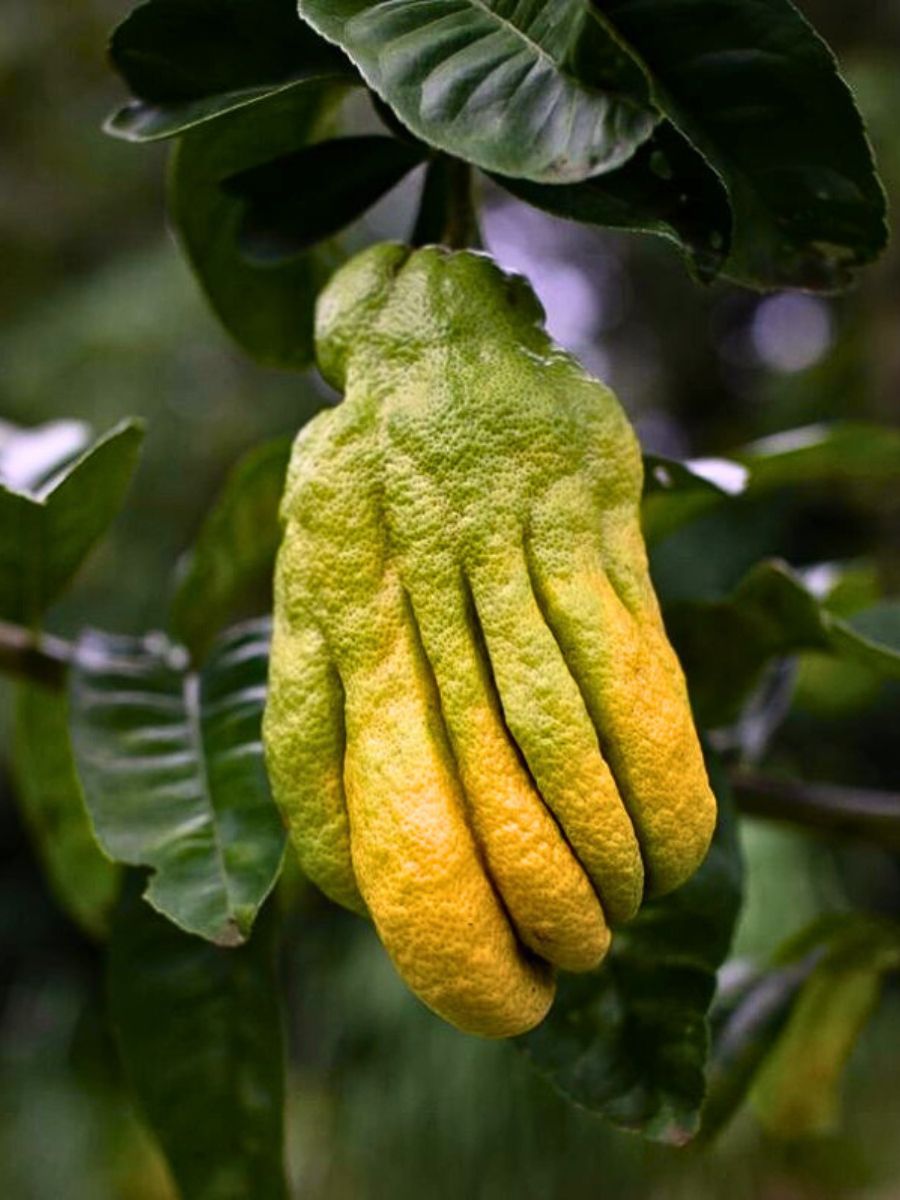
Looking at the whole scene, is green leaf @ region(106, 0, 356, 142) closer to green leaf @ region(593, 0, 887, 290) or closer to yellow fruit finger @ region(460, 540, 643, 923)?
green leaf @ region(593, 0, 887, 290)

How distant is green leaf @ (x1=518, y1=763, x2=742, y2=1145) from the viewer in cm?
51

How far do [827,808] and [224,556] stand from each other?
13.8 inches

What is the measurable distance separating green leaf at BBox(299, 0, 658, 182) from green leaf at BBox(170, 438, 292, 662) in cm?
30

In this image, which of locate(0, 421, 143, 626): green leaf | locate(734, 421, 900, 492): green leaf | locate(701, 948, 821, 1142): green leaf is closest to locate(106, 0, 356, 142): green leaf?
locate(0, 421, 143, 626): green leaf

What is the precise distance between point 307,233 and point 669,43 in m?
0.18

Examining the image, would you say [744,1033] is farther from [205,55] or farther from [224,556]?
[205,55]

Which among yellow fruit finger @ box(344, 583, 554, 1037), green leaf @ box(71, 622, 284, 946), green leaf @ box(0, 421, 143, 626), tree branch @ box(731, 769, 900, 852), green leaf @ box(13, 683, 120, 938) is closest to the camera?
yellow fruit finger @ box(344, 583, 554, 1037)

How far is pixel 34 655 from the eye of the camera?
0.75 meters

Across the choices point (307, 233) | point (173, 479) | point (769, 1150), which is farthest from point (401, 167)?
point (173, 479)

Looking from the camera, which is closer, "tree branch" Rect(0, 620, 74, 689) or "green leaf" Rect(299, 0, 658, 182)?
"green leaf" Rect(299, 0, 658, 182)

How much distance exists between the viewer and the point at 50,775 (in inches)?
34.2

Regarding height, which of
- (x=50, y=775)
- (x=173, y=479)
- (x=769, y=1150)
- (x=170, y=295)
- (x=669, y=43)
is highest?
(x=669, y=43)

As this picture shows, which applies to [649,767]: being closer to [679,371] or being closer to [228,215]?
[228,215]

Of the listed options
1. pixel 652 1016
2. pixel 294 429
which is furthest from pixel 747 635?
pixel 294 429
